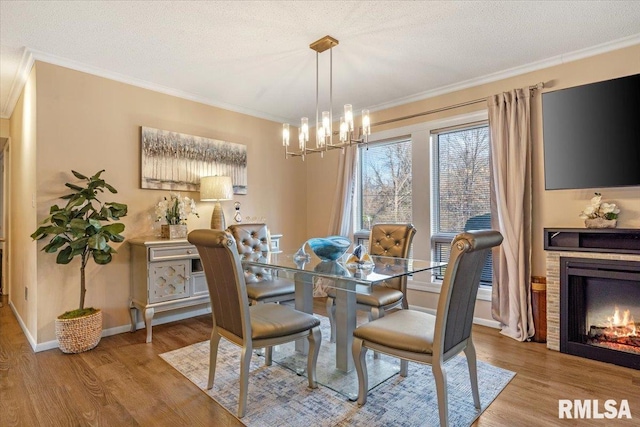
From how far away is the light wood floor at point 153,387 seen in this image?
1938 millimetres

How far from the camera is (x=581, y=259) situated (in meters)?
2.77

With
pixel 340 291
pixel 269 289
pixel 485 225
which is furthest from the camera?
pixel 485 225

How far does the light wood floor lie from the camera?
194 cm

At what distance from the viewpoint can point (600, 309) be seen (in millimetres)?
2840

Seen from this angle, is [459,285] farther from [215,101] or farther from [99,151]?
[215,101]

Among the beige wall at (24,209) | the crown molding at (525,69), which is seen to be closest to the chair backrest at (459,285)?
the crown molding at (525,69)

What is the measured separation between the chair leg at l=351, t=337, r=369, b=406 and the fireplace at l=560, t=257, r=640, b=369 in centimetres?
194

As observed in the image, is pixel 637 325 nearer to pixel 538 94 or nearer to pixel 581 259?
pixel 581 259

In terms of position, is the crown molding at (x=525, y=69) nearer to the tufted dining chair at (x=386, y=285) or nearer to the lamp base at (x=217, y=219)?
the tufted dining chair at (x=386, y=285)

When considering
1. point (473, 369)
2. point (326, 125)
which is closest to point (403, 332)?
point (473, 369)

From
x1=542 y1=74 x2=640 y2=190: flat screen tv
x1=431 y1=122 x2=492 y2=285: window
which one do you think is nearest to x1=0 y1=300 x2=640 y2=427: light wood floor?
x1=431 y1=122 x2=492 y2=285: window

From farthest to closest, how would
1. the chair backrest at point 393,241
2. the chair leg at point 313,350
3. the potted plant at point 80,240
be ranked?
the chair backrest at point 393,241
the potted plant at point 80,240
the chair leg at point 313,350
